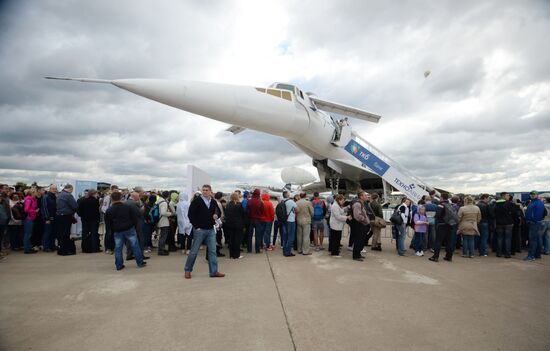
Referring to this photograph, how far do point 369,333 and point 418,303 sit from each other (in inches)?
50.4

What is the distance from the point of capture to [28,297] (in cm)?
395

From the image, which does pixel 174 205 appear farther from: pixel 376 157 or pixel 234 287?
pixel 376 157

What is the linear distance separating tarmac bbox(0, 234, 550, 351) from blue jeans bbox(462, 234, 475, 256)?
1.21 meters

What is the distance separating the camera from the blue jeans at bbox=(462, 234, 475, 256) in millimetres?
7250

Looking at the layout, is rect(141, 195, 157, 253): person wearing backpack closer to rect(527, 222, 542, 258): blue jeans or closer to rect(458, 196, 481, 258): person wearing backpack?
rect(458, 196, 481, 258): person wearing backpack

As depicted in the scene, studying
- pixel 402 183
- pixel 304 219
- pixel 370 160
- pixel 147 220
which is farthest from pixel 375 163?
pixel 147 220

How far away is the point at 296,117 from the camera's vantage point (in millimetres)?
9602

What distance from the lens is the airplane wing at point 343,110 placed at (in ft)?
38.5

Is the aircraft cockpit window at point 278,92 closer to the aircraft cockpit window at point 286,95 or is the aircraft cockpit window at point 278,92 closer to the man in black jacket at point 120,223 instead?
the aircraft cockpit window at point 286,95

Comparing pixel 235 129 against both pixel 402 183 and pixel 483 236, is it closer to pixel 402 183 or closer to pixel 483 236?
pixel 402 183

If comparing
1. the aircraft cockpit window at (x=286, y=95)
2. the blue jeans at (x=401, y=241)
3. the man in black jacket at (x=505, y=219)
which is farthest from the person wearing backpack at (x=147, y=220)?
the man in black jacket at (x=505, y=219)

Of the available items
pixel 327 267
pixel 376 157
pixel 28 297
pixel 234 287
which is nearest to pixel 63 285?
pixel 28 297

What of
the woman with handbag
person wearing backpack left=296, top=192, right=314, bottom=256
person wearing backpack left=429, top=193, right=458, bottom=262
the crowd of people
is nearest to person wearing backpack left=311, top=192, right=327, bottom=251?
the crowd of people

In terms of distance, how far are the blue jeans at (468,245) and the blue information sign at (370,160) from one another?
17.1 ft
